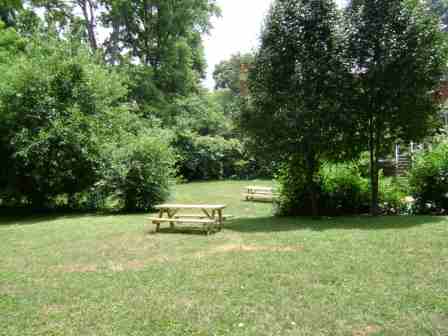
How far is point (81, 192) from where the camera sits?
13.2 meters

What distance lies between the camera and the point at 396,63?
29.1ft

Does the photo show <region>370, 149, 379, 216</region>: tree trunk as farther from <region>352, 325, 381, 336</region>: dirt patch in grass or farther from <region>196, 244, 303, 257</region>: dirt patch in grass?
<region>352, 325, 381, 336</region>: dirt patch in grass

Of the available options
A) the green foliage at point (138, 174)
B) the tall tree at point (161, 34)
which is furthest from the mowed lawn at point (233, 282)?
the tall tree at point (161, 34)

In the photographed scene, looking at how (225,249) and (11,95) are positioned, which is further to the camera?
(11,95)

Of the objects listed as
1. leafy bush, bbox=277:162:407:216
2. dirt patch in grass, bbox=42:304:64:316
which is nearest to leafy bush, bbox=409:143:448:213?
leafy bush, bbox=277:162:407:216

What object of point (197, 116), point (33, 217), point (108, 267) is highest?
point (197, 116)

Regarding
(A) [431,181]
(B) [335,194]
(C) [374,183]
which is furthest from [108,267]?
(A) [431,181]

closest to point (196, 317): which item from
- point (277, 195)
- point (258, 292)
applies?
point (258, 292)

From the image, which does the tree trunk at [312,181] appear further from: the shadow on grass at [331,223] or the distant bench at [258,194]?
the distant bench at [258,194]

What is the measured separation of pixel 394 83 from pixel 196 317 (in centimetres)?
793

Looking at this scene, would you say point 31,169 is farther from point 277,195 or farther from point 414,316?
point 414,316

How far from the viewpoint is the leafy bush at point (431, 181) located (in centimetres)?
924

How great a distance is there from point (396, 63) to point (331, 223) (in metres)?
4.40

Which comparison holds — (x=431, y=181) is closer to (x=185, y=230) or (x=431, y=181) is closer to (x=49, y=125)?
(x=185, y=230)
